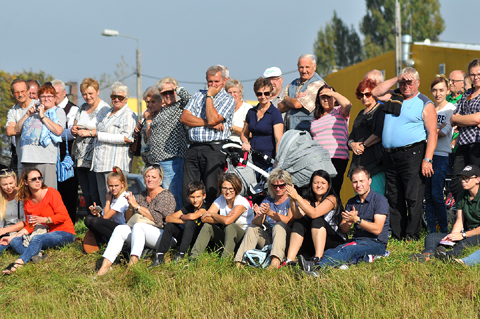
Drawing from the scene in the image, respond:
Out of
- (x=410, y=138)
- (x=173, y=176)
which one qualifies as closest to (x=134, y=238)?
(x=173, y=176)

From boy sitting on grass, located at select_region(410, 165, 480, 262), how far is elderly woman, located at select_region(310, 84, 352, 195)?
4.90 ft

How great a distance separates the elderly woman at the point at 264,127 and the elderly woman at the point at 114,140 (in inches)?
71.7

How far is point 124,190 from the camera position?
7.29m

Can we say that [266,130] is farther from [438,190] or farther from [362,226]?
[438,190]

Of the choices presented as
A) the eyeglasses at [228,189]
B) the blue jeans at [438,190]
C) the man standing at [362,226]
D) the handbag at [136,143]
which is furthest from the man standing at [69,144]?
the blue jeans at [438,190]

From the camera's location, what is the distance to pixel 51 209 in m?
7.40

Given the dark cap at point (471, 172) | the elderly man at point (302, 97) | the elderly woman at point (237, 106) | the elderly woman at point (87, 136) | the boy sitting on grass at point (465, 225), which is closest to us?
the boy sitting on grass at point (465, 225)

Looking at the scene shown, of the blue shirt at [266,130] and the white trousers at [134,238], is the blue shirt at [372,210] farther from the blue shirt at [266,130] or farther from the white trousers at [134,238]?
the white trousers at [134,238]

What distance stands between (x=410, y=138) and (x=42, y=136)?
5.08m

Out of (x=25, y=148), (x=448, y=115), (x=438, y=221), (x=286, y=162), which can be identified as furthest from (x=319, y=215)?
(x=25, y=148)

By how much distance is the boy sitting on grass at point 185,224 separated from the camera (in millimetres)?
6379

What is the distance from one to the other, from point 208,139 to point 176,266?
185cm

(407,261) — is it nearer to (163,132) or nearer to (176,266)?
(176,266)

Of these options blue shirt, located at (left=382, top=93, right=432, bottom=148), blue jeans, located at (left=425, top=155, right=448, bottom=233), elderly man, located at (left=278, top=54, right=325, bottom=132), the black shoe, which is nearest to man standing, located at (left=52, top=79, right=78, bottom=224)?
the black shoe
